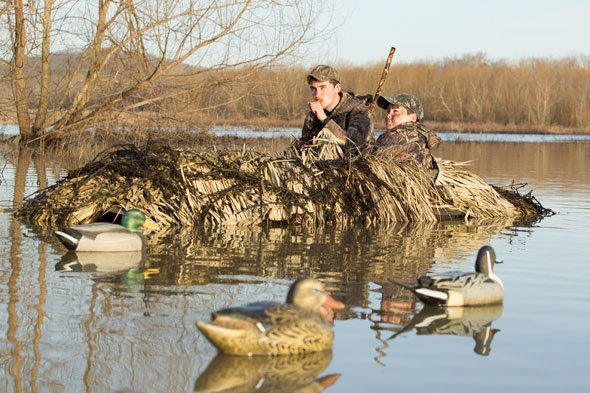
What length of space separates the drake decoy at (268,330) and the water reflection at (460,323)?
2.40 ft

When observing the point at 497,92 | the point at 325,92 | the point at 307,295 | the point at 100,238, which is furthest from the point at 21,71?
the point at 497,92

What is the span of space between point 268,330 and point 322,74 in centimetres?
728

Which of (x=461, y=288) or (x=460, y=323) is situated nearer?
(x=460, y=323)

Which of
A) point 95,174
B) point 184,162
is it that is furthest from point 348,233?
point 95,174

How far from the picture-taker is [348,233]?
11469 mm

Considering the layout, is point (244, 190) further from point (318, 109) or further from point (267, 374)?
point (267, 374)

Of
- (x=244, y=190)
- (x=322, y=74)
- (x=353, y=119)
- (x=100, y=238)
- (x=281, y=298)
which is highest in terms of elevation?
(x=322, y=74)

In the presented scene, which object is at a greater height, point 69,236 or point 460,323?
point 69,236

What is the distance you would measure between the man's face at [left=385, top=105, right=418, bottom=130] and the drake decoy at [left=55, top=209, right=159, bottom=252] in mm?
4590

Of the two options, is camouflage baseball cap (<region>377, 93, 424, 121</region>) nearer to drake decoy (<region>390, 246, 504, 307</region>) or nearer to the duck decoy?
the duck decoy

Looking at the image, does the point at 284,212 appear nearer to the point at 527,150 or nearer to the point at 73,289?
the point at 73,289

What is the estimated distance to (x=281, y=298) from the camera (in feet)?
24.8

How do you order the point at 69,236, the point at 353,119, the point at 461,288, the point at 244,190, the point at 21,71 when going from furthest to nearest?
Result: 1. the point at 21,71
2. the point at 353,119
3. the point at 244,190
4. the point at 69,236
5. the point at 461,288

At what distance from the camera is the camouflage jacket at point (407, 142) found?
1291cm
